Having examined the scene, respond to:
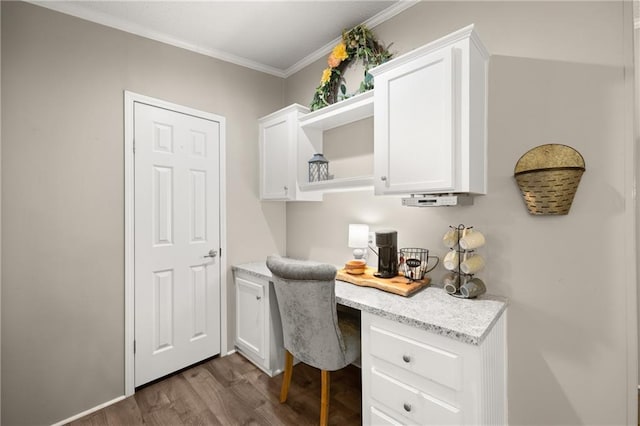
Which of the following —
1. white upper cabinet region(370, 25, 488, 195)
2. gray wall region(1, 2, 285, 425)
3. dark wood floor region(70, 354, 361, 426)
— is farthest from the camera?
dark wood floor region(70, 354, 361, 426)

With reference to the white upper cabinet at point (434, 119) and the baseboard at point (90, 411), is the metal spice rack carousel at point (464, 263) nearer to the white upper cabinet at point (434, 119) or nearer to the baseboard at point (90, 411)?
the white upper cabinet at point (434, 119)

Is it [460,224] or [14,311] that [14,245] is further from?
[460,224]

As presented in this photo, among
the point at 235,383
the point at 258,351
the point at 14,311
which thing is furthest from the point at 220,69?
the point at 235,383

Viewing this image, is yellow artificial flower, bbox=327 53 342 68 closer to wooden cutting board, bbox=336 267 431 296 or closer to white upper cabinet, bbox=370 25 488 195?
white upper cabinet, bbox=370 25 488 195

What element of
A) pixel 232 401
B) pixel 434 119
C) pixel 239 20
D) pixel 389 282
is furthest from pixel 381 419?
pixel 239 20

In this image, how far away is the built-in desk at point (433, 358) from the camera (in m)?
1.18

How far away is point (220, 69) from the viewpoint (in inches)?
103

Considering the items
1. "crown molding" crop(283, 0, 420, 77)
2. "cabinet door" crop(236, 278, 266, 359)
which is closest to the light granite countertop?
"cabinet door" crop(236, 278, 266, 359)

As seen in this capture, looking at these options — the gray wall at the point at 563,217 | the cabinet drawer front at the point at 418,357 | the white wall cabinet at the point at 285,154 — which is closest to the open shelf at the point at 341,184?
the white wall cabinet at the point at 285,154

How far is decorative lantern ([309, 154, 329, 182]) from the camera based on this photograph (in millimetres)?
2367

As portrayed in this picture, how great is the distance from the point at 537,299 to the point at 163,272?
249 centimetres

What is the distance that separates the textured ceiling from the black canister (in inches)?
62.6

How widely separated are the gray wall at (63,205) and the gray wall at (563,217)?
91.8 inches

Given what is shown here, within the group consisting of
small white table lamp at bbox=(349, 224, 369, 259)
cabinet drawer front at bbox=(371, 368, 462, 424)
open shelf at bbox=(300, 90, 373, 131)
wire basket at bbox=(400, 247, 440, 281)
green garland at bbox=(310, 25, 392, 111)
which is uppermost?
green garland at bbox=(310, 25, 392, 111)
